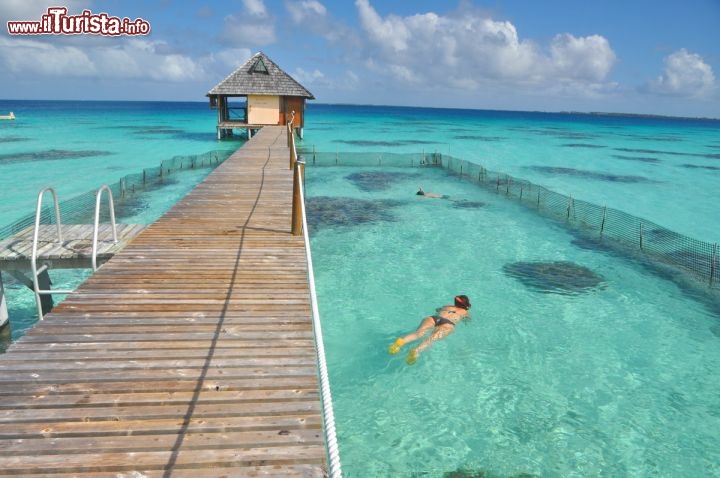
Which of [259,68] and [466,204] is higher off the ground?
[259,68]

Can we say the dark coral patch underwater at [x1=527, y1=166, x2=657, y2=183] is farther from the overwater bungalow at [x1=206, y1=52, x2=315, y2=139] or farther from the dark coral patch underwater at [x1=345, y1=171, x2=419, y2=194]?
the overwater bungalow at [x1=206, y1=52, x2=315, y2=139]

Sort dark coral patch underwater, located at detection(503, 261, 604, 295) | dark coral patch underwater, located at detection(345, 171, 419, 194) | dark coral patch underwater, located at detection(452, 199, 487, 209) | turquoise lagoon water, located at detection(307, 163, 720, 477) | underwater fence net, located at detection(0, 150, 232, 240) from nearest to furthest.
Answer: turquoise lagoon water, located at detection(307, 163, 720, 477)
dark coral patch underwater, located at detection(503, 261, 604, 295)
underwater fence net, located at detection(0, 150, 232, 240)
dark coral patch underwater, located at detection(452, 199, 487, 209)
dark coral patch underwater, located at detection(345, 171, 419, 194)

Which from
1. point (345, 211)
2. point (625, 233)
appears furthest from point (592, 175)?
point (345, 211)

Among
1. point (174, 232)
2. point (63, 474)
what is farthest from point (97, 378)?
point (174, 232)

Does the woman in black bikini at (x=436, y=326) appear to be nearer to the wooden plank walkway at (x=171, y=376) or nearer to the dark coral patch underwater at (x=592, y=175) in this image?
the wooden plank walkway at (x=171, y=376)

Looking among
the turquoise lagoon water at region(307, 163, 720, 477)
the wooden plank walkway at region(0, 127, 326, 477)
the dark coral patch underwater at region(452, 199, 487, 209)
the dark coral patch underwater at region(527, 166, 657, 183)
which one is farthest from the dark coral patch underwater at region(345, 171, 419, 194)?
the wooden plank walkway at region(0, 127, 326, 477)

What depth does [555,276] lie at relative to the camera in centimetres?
1472

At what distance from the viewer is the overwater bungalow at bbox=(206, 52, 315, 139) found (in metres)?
41.5

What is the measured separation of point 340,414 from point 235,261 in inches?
126

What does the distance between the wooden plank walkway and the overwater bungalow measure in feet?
118

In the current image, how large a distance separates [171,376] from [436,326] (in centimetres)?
704

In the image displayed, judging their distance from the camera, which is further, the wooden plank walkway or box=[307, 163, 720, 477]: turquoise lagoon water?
box=[307, 163, 720, 477]: turquoise lagoon water

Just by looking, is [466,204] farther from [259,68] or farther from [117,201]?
[259,68]

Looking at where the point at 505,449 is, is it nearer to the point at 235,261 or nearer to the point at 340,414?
the point at 340,414
